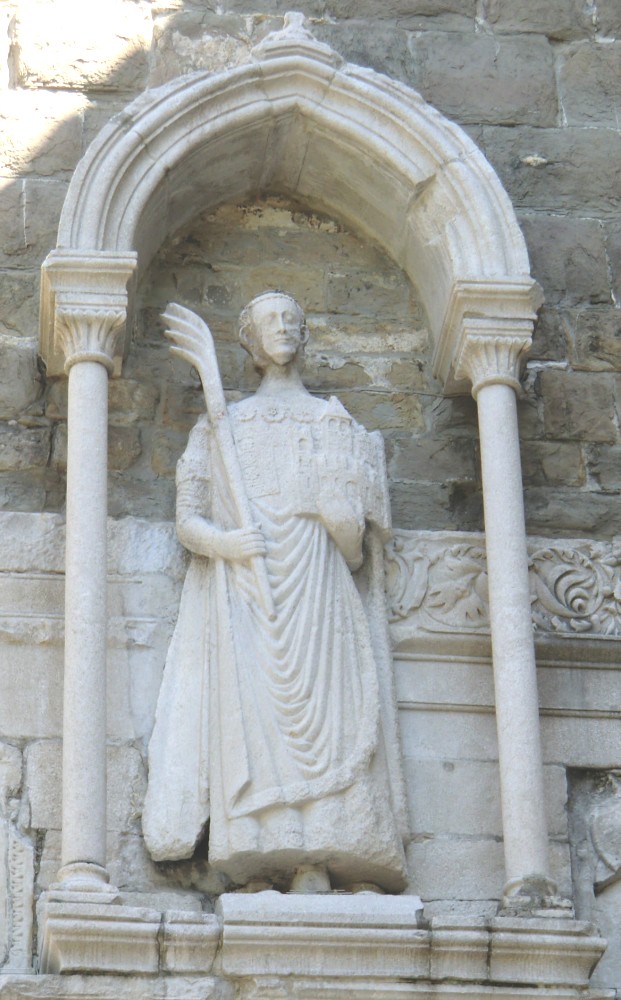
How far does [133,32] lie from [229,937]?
9.39 ft

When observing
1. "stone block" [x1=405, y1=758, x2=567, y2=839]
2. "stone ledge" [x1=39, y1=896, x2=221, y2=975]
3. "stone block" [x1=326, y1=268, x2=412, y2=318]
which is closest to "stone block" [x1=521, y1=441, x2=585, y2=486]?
"stone block" [x1=326, y1=268, x2=412, y2=318]

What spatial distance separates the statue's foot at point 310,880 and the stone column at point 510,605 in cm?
44

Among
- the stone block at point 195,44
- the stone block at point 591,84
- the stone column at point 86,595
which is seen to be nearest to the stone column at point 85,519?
the stone column at point 86,595

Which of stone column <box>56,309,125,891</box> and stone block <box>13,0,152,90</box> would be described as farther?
stone block <box>13,0,152,90</box>

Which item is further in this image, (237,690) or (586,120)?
(586,120)

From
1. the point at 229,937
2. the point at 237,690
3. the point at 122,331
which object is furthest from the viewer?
the point at 122,331

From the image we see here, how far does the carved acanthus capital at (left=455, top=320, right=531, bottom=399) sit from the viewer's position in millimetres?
6695

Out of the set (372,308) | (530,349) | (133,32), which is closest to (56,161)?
(133,32)

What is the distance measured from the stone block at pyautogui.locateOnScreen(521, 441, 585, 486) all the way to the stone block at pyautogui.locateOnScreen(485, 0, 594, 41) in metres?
1.39

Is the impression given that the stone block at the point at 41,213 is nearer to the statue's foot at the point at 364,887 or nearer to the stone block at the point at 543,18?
the stone block at the point at 543,18

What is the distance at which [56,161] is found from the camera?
23.4 feet

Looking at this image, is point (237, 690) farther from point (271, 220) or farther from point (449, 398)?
point (271, 220)

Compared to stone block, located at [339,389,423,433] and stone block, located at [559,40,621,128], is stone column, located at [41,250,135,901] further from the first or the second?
stone block, located at [559,40,621,128]

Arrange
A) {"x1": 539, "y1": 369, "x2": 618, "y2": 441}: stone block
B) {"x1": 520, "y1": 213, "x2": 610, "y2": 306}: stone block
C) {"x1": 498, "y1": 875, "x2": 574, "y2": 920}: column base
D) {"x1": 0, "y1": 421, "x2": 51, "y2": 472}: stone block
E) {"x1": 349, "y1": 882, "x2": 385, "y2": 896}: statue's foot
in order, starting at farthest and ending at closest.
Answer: {"x1": 520, "y1": 213, "x2": 610, "y2": 306}: stone block
{"x1": 539, "y1": 369, "x2": 618, "y2": 441}: stone block
{"x1": 0, "y1": 421, "x2": 51, "y2": 472}: stone block
{"x1": 349, "y1": 882, "x2": 385, "y2": 896}: statue's foot
{"x1": 498, "y1": 875, "x2": 574, "y2": 920}: column base
